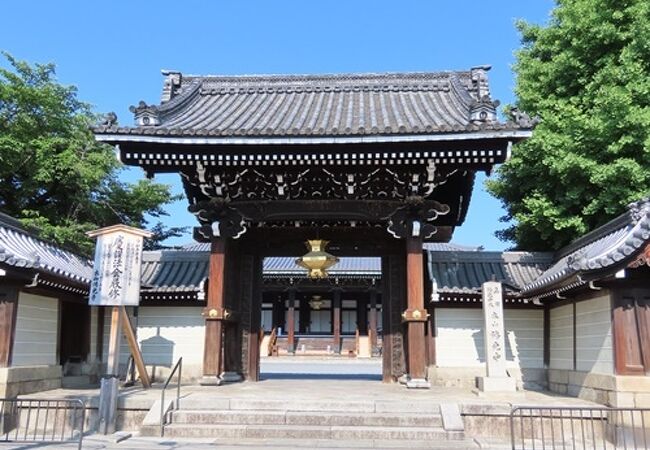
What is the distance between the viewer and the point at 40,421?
933 cm

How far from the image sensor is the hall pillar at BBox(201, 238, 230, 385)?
11.4 metres

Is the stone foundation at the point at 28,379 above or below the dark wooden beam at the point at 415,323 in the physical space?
below

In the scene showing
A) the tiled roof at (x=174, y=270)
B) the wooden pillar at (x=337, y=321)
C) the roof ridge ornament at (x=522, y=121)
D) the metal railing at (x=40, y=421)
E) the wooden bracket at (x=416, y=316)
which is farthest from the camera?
the wooden pillar at (x=337, y=321)

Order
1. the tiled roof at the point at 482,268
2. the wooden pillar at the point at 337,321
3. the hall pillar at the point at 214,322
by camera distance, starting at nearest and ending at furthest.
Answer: the hall pillar at the point at 214,322, the tiled roof at the point at 482,268, the wooden pillar at the point at 337,321

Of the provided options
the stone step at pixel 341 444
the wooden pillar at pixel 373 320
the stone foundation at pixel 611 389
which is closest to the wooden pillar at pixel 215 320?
the stone step at pixel 341 444

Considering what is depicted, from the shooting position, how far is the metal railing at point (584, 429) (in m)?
8.22

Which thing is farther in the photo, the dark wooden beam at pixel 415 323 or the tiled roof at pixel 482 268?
the tiled roof at pixel 482 268

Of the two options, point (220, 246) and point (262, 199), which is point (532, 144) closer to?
point (262, 199)

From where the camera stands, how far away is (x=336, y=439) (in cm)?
822

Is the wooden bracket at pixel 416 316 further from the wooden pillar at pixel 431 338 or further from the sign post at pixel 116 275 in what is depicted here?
the sign post at pixel 116 275

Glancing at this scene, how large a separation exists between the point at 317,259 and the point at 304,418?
4.08m

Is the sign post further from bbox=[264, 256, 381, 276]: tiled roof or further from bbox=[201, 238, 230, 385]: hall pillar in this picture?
bbox=[264, 256, 381, 276]: tiled roof

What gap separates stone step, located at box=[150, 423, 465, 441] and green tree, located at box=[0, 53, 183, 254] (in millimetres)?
12418

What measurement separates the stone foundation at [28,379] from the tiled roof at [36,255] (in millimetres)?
1765
